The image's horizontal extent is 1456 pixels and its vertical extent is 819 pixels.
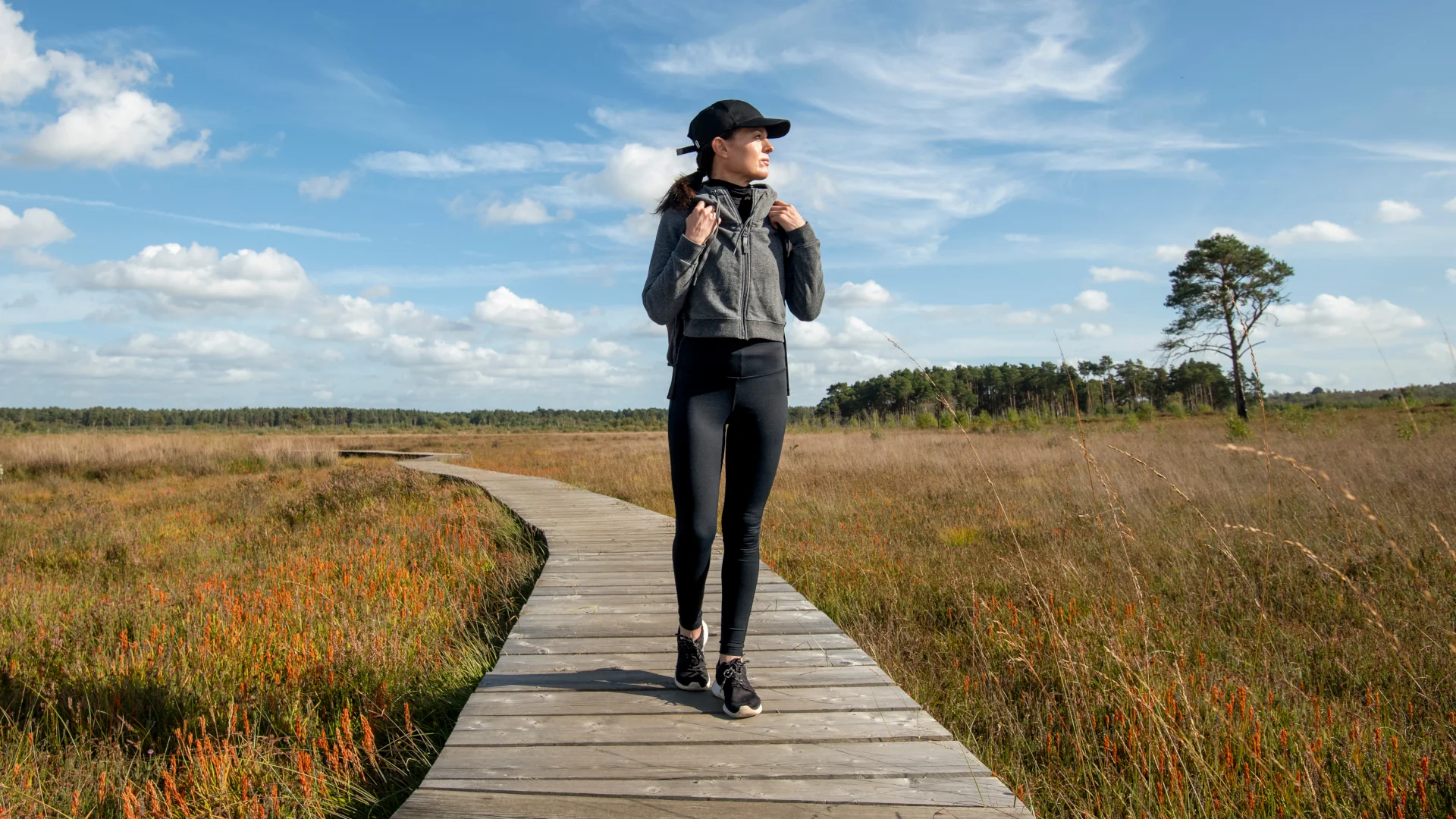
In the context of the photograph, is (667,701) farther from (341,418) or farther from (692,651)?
(341,418)

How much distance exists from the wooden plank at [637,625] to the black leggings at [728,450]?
3.16 feet

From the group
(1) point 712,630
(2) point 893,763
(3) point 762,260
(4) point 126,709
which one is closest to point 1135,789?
(2) point 893,763

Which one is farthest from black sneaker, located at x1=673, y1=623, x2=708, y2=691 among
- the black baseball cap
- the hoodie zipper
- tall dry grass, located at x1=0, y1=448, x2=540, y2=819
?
the black baseball cap

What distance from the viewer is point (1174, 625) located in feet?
13.8

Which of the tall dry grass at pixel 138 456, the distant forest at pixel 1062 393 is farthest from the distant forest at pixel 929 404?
the tall dry grass at pixel 138 456

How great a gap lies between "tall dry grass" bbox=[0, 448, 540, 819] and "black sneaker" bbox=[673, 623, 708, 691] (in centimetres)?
99

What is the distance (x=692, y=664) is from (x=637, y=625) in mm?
967

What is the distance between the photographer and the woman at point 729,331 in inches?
93.0

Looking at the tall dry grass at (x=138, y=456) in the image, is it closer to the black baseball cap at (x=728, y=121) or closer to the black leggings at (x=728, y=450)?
the black leggings at (x=728, y=450)

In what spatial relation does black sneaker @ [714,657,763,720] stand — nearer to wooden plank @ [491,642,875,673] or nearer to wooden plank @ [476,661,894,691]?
wooden plank @ [476,661,894,691]

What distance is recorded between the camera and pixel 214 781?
8.46ft

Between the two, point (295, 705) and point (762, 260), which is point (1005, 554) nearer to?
point (762, 260)

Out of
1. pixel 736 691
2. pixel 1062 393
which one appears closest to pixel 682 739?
pixel 736 691

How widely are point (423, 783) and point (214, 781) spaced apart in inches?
44.6
